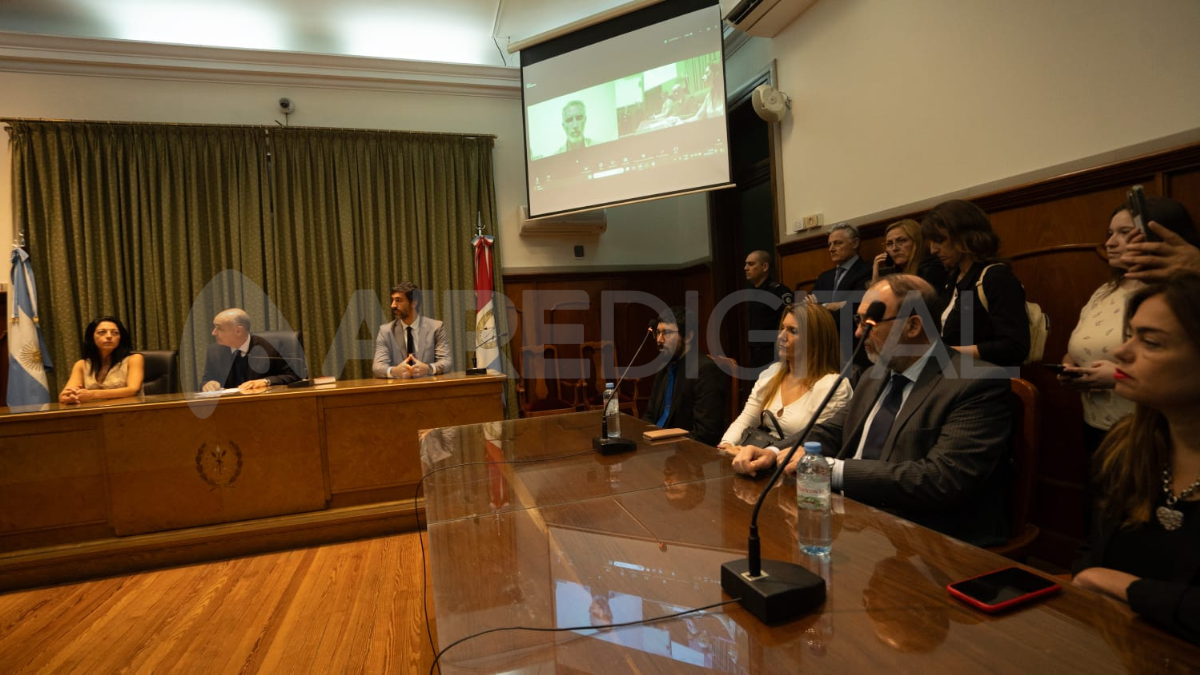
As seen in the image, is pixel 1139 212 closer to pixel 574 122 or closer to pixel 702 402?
pixel 702 402

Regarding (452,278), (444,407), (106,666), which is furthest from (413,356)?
(106,666)

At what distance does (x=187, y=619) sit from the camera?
7.35ft

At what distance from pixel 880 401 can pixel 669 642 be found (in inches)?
43.3

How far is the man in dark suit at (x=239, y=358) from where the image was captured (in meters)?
3.41

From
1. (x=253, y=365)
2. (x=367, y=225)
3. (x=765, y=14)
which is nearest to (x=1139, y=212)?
(x=765, y=14)

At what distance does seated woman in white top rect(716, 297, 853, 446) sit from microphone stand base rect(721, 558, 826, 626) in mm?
978

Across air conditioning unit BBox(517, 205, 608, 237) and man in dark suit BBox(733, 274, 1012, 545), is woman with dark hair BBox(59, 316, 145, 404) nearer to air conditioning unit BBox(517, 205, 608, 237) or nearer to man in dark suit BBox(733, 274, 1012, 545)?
air conditioning unit BBox(517, 205, 608, 237)

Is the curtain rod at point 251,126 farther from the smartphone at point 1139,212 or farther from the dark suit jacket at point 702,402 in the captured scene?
the smartphone at point 1139,212

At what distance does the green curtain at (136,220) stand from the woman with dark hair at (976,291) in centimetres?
507

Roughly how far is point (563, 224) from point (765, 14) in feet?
8.48

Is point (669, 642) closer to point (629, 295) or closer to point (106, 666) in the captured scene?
point (106, 666)

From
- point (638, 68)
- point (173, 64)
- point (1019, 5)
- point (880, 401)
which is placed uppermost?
point (173, 64)

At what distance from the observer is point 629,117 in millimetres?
4656

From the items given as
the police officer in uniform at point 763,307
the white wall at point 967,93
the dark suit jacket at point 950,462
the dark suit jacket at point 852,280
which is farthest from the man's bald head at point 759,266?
the dark suit jacket at point 950,462
